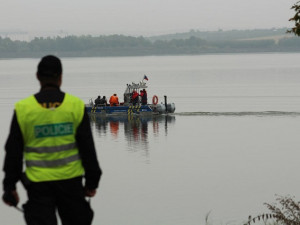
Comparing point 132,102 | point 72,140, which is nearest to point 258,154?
point 132,102

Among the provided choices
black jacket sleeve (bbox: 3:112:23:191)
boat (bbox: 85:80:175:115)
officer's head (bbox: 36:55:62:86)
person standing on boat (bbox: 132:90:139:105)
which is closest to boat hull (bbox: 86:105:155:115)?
boat (bbox: 85:80:175:115)

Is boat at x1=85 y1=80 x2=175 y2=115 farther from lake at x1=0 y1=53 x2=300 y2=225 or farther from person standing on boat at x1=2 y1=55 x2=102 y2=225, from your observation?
person standing on boat at x1=2 y1=55 x2=102 y2=225

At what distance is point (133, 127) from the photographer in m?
52.9

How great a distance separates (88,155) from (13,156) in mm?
649

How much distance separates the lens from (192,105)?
264 ft

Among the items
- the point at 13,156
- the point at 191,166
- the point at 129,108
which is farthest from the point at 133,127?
the point at 13,156

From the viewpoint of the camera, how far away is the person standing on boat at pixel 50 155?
6250 mm

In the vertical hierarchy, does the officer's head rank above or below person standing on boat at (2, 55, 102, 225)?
above

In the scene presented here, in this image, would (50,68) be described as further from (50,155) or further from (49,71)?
(50,155)

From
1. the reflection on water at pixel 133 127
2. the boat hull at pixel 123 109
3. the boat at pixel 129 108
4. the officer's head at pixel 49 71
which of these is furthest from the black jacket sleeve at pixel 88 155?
the boat hull at pixel 123 109

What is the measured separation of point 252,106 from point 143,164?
44710 millimetres

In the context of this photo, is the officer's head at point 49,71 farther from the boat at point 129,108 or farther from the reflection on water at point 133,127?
the boat at point 129,108

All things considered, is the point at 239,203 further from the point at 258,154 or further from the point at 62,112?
the point at 62,112

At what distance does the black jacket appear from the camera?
6.25 metres
